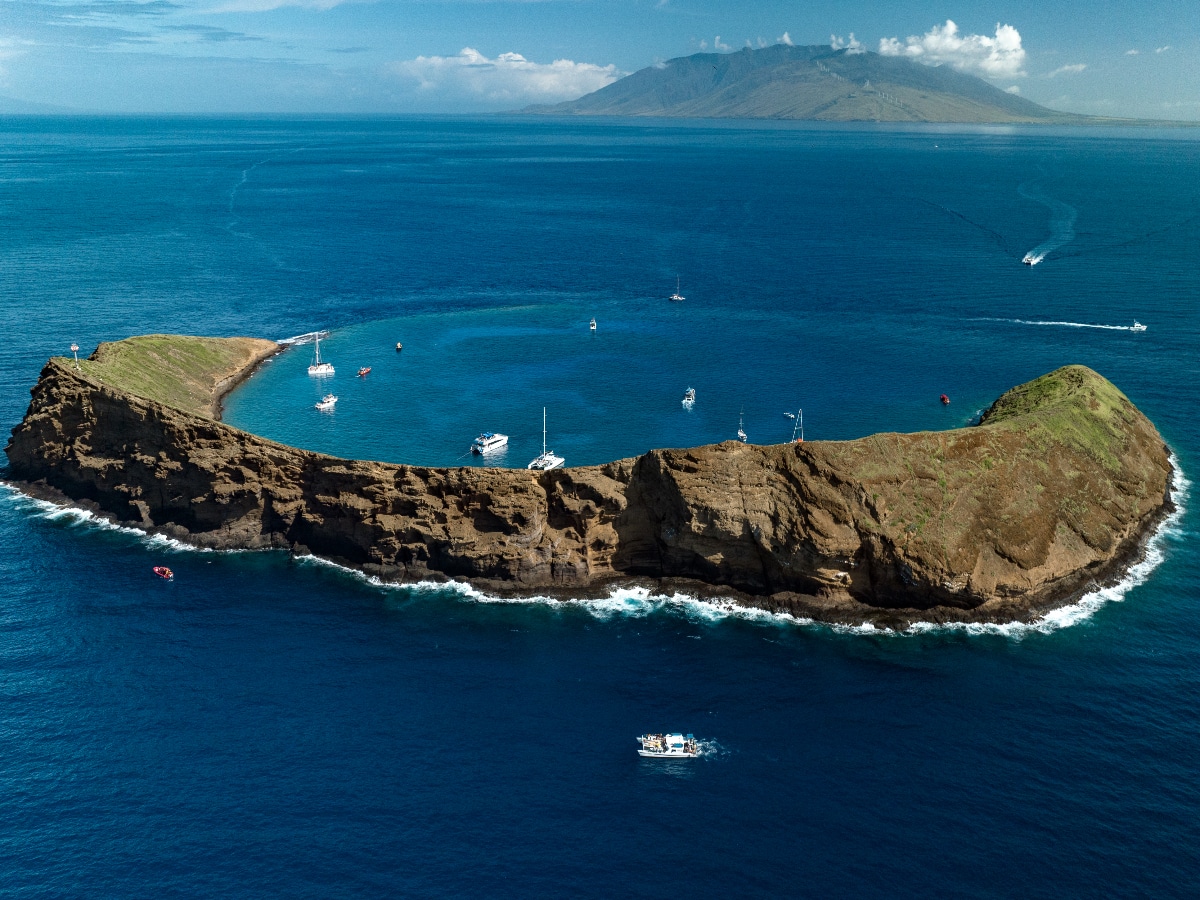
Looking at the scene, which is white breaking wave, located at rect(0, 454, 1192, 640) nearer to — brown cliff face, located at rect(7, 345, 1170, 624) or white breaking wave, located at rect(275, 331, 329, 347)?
brown cliff face, located at rect(7, 345, 1170, 624)

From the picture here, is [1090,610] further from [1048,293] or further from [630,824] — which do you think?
[1048,293]

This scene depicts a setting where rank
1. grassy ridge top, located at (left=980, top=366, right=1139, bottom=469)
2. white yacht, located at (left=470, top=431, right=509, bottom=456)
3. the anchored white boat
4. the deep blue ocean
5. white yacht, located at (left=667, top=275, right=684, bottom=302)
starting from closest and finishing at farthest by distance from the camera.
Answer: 1. the deep blue ocean
2. the anchored white boat
3. grassy ridge top, located at (left=980, top=366, right=1139, bottom=469)
4. white yacht, located at (left=470, top=431, right=509, bottom=456)
5. white yacht, located at (left=667, top=275, right=684, bottom=302)

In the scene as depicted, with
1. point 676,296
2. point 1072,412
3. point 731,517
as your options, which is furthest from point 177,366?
point 1072,412

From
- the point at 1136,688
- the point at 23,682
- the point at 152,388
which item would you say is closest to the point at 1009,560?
the point at 1136,688

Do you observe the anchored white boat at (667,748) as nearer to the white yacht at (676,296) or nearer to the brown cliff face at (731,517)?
the brown cliff face at (731,517)

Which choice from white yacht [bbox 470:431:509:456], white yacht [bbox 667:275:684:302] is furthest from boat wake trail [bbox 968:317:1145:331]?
white yacht [bbox 470:431:509:456]

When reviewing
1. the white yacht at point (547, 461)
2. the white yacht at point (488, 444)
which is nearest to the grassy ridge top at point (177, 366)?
the white yacht at point (488, 444)
